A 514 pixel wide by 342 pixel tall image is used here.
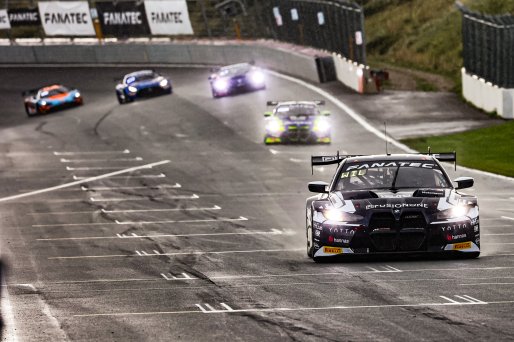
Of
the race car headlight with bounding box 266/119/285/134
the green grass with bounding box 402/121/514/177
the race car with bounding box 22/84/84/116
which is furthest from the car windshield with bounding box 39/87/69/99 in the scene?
the green grass with bounding box 402/121/514/177

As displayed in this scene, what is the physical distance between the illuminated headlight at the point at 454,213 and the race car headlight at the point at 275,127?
24150 millimetres

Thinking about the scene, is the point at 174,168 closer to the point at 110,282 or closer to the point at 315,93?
the point at 315,93

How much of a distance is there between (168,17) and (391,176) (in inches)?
2150

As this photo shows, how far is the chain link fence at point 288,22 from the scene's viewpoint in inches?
2266

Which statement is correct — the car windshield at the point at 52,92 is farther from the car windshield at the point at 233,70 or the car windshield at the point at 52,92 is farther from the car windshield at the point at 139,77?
the car windshield at the point at 233,70

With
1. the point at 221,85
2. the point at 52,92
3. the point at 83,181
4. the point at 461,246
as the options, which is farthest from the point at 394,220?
the point at 52,92

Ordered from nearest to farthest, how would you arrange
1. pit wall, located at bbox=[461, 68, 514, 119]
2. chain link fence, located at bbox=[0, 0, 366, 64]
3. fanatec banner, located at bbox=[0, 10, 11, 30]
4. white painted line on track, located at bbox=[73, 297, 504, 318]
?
white painted line on track, located at bbox=[73, 297, 504, 318] → pit wall, located at bbox=[461, 68, 514, 119] → chain link fence, located at bbox=[0, 0, 366, 64] → fanatec banner, located at bbox=[0, 10, 11, 30]

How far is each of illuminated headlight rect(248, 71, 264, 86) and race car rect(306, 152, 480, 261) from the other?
121 feet

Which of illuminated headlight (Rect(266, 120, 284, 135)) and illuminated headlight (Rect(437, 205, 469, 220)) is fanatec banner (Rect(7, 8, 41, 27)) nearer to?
illuminated headlight (Rect(266, 120, 284, 135))

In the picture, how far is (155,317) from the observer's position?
13.5 meters

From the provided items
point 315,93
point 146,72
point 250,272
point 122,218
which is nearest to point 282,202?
point 122,218

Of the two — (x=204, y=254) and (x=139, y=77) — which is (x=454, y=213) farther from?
(x=139, y=77)

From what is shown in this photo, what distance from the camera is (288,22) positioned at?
66.5 meters

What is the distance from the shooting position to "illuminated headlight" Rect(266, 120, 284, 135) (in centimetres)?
4172
